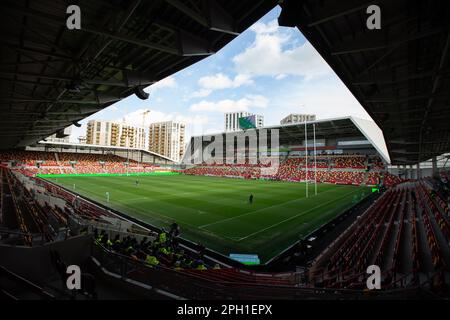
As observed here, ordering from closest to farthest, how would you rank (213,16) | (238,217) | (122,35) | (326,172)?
(213,16) < (122,35) < (238,217) < (326,172)

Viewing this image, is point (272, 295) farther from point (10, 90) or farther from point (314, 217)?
point (314, 217)

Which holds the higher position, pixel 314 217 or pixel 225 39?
pixel 225 39

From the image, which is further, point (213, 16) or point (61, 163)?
point (61, 163)

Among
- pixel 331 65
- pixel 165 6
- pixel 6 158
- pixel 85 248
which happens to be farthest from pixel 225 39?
pixel 6 158

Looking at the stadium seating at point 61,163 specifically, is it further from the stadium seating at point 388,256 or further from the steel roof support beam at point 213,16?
the stadium seating at point 388,256

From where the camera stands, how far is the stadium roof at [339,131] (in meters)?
48.8

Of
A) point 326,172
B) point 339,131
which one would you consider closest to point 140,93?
point 326,172

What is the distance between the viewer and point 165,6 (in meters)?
5.98

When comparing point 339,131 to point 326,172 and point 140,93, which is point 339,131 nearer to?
point 326,172

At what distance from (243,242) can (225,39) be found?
11389 mm

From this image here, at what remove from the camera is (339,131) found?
5862 cm

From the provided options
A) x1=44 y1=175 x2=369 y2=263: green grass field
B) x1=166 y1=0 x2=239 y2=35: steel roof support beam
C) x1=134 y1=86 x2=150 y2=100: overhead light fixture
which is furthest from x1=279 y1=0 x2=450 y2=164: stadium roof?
x1=44 y1=175 x2=369 y2=263: green grass field
